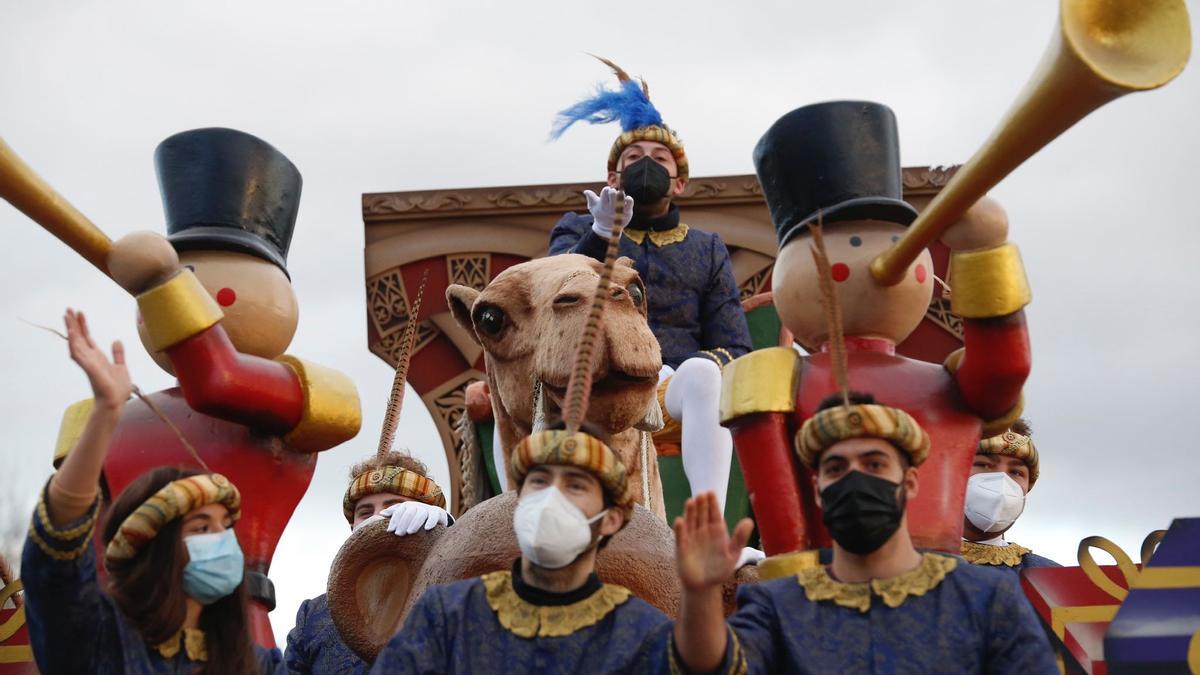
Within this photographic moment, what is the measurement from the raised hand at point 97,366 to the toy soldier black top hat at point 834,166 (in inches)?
90.5

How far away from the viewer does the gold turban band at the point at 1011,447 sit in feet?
20.7

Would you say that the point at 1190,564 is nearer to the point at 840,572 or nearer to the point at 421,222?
the point at 840,572

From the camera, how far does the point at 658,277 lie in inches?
242

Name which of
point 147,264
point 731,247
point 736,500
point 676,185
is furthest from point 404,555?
point 731,247

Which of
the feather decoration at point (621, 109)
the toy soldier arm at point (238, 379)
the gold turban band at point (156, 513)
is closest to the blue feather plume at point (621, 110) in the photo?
the feather decoration at point (621, 109)

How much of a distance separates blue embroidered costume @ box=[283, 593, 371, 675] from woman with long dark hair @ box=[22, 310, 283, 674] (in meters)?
2.06

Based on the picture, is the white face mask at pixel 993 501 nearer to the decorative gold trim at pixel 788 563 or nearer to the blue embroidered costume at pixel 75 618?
the decorative gold trim at pixel 788 563

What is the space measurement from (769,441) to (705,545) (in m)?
1.41

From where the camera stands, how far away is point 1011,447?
6.32m

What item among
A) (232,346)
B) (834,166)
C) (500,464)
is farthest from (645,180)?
(232,346)

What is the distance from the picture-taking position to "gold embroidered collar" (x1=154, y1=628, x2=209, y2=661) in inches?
140

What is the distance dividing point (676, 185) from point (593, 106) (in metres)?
0.47

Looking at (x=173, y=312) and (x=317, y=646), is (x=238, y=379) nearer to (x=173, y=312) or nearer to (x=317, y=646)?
(x=173, y=312)

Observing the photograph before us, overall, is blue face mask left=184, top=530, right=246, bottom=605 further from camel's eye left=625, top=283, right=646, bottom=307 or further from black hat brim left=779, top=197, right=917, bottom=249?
black hat brim left=779, top=197, right=917, bottom=249
